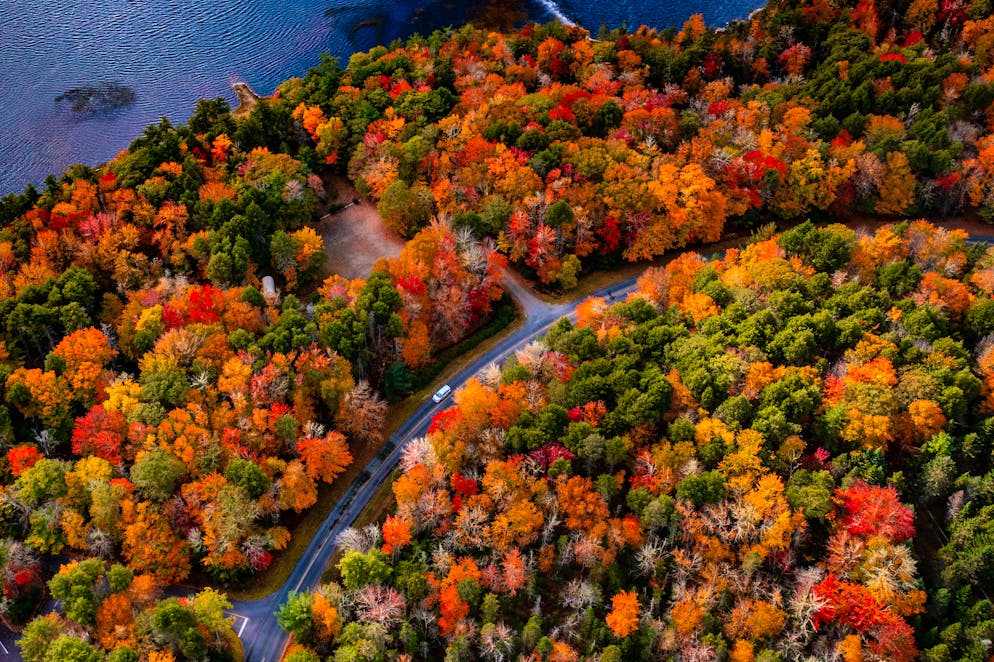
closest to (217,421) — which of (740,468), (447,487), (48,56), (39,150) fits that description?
(447,487)

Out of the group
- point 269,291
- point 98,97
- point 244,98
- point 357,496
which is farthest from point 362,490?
point 98,97

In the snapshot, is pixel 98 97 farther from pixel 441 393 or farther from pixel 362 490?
pixel 362 490

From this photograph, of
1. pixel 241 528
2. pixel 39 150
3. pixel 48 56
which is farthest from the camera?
pixel 48 56

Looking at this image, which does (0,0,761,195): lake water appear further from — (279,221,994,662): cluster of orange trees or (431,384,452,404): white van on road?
(279,221,994,662): cluster of orange trees

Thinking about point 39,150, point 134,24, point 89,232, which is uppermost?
point 134,24

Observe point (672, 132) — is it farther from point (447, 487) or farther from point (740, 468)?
point (447, 487)

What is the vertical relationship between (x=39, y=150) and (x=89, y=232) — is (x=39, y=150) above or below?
above

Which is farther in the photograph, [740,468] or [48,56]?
[48,56]
